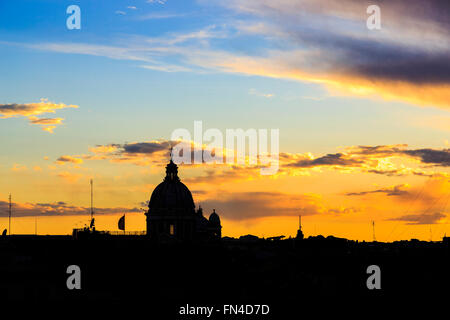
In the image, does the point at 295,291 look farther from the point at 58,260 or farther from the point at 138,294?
the point at 58,260

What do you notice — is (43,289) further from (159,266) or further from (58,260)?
(159,266)

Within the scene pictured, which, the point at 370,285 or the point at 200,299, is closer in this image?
the point at 200,299
